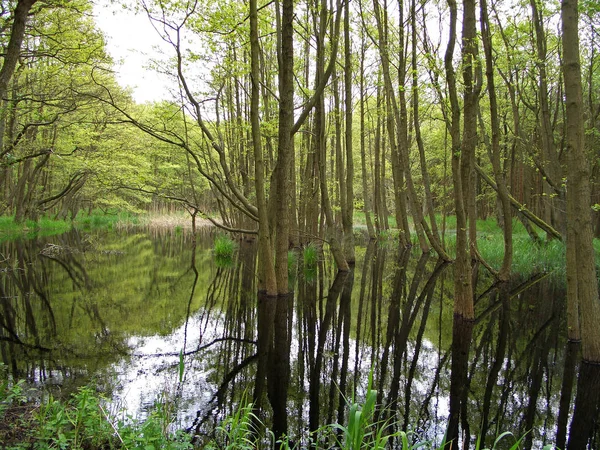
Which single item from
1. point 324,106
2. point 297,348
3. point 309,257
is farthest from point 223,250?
point 297,348

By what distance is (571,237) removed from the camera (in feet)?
17.6

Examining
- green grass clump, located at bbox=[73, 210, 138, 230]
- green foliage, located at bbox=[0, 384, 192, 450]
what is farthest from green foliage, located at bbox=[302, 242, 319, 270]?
green grass clump, located at bbox=[73, 210, 138, 230]

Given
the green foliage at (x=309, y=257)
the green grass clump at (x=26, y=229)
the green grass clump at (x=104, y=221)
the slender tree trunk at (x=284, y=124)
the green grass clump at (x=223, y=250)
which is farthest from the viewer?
the green grass clump at (x=104, y=221)

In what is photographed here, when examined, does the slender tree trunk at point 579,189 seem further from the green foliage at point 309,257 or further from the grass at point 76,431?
the green foliage at point 309,257

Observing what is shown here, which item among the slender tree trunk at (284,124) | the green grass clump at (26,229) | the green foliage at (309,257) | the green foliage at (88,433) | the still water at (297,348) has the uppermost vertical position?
the slender tree trunk at (284,124)

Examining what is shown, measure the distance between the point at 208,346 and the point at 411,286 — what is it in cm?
606

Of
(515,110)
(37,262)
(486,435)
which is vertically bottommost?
(486,435)

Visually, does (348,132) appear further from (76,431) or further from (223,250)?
(76,431)

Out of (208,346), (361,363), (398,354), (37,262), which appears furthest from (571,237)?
(37,262)

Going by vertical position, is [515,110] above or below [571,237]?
above

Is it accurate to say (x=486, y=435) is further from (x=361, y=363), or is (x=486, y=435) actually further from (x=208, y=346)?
(x=208, y=346)

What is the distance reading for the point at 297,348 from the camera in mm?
5957

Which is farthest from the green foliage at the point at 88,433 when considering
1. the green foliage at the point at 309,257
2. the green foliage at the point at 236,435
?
the green foliage at the point at 309,257

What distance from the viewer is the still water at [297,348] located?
161 inches
